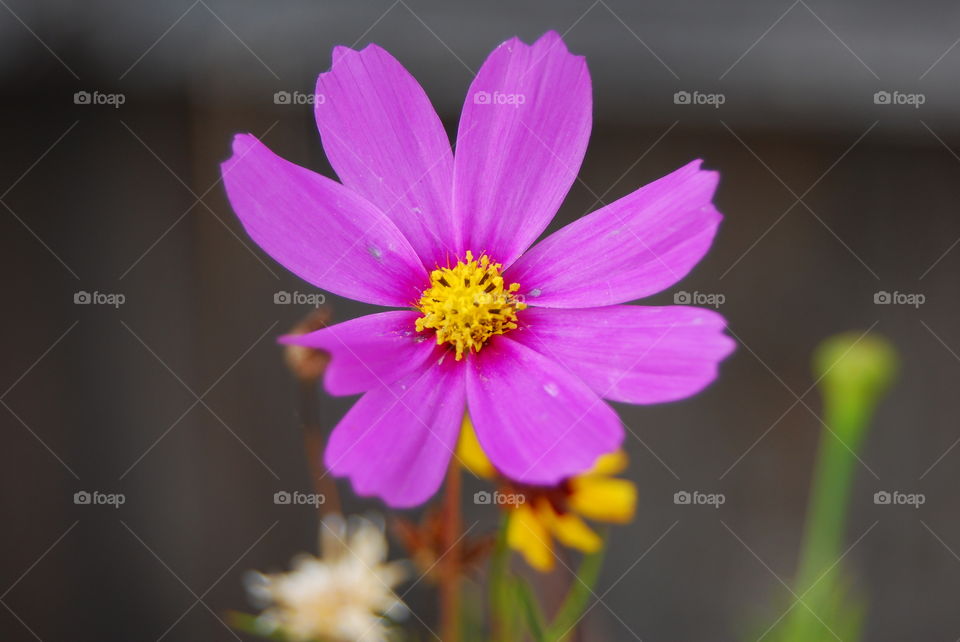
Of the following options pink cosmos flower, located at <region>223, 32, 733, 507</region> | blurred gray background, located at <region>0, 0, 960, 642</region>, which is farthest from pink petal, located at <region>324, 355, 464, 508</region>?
blurred gray background, located at <region>0, 0, 960, 642</region>

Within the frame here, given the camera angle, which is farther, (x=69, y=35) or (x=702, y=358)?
(x=69, y=35)

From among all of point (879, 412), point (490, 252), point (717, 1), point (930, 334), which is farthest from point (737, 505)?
point (490, 252)

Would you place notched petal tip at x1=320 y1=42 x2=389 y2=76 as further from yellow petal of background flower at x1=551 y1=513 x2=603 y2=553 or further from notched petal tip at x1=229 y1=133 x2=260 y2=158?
yellow petal of background flower at x1=551 y1=513 x2=603 y2=553

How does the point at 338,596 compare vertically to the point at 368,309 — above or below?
below

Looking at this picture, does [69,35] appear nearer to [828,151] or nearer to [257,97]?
[257,97]

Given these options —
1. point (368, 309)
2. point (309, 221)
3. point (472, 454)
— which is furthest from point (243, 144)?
point (368, 309)

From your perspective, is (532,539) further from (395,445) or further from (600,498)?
(395,445)

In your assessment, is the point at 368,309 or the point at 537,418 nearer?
the point at 537,418
